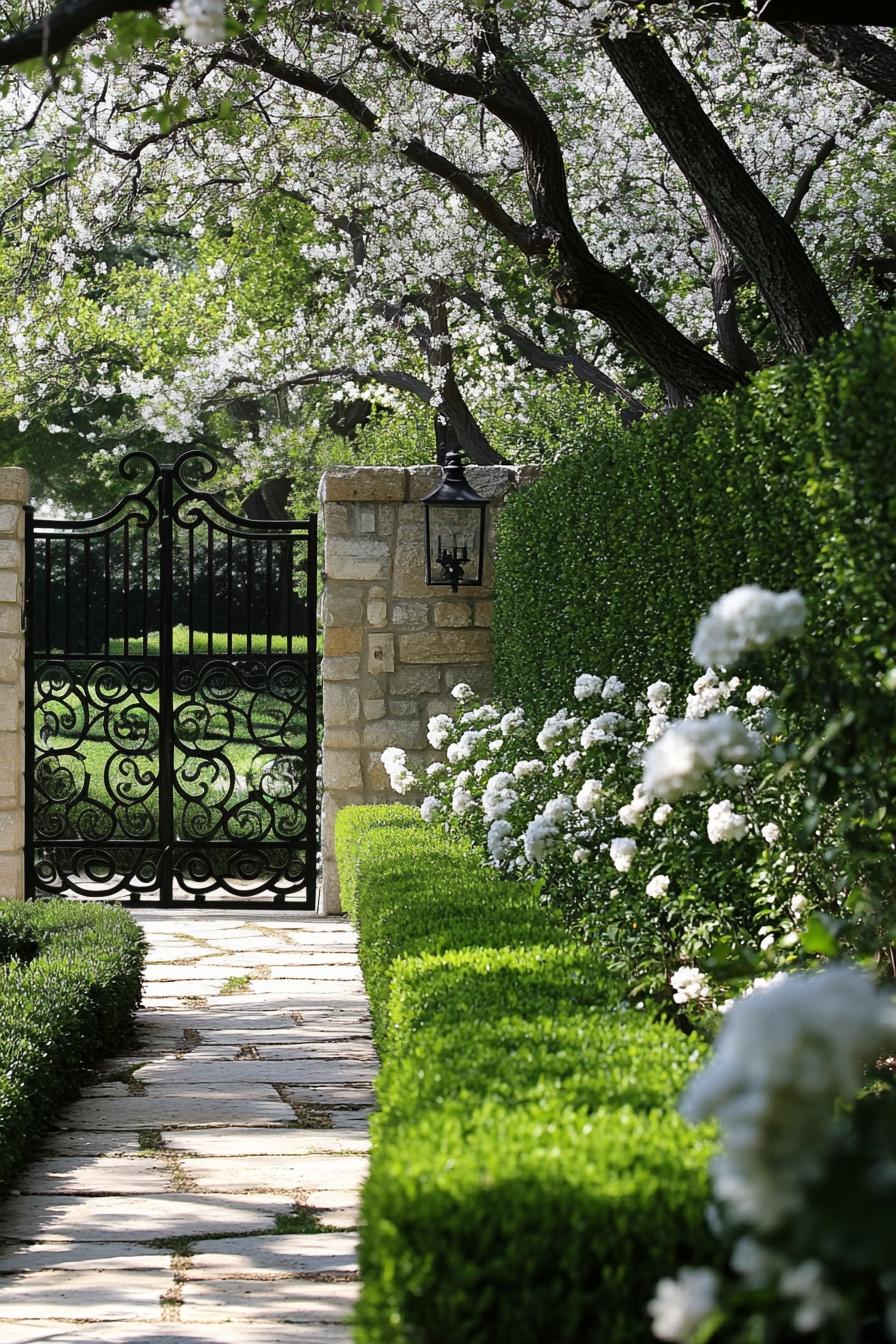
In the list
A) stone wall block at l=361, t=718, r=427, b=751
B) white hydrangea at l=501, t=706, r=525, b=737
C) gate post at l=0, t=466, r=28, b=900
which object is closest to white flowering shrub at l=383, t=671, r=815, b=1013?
white hydrangea at l=501, t=706, r=525, b=737

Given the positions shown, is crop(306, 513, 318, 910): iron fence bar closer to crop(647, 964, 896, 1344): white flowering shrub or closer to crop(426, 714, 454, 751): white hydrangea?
crop(426, 714, 454, 751): white hydrangea

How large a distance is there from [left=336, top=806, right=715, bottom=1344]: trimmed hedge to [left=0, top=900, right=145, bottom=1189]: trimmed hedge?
1469mm

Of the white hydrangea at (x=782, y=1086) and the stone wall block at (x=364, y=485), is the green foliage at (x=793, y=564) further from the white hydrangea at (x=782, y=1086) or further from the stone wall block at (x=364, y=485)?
the stone wall block at (x=364, y=485)

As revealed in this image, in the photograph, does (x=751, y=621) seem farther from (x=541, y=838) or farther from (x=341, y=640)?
(x=341, y=640)

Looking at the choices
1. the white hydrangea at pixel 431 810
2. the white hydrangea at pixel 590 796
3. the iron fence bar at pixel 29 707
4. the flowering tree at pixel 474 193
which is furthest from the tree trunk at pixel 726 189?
the iron fence bar at pixel 29 707

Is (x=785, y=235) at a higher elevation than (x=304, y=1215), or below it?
higher

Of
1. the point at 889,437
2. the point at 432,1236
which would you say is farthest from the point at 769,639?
the point at 432,1236

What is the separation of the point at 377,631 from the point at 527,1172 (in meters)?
7.06

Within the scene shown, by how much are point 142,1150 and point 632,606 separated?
7.60 feet

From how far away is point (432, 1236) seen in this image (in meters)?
1.85

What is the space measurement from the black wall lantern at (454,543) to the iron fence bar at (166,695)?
4.95ft

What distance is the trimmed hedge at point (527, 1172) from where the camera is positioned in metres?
1.84

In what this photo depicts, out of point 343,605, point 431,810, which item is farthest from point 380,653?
point 431,810

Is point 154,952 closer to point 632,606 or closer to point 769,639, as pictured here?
point 632,606
